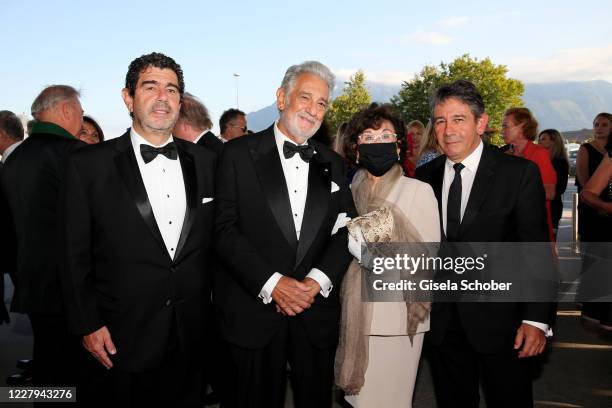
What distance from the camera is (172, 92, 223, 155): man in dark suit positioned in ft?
17.1

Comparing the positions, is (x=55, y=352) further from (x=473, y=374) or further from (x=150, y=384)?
(x=473, y=374)

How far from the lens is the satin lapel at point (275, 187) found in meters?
2.85

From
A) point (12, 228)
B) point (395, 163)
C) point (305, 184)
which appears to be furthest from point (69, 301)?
point (12, 228)

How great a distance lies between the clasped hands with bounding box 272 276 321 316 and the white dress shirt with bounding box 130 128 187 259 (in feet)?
2.09

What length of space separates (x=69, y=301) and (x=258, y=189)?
1.18m

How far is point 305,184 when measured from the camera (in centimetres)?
298

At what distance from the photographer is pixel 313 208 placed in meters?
2.89

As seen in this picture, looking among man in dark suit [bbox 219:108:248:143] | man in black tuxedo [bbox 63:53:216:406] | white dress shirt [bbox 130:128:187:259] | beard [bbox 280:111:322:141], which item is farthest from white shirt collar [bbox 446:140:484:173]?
man in dark suit [bbox 219:108:248:143]

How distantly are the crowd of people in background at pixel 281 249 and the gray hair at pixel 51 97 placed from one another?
169cm

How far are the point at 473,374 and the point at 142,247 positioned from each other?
82.1 inches

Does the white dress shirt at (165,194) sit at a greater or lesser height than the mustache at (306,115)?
lesser

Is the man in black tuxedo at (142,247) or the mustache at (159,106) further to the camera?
the mustache at (159,106)

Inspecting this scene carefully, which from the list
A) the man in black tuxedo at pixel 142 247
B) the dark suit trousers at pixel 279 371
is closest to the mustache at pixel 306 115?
the man in black tuxedo at pixel 142 247

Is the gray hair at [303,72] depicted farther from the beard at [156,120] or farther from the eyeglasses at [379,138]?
the beard at [156,120]
